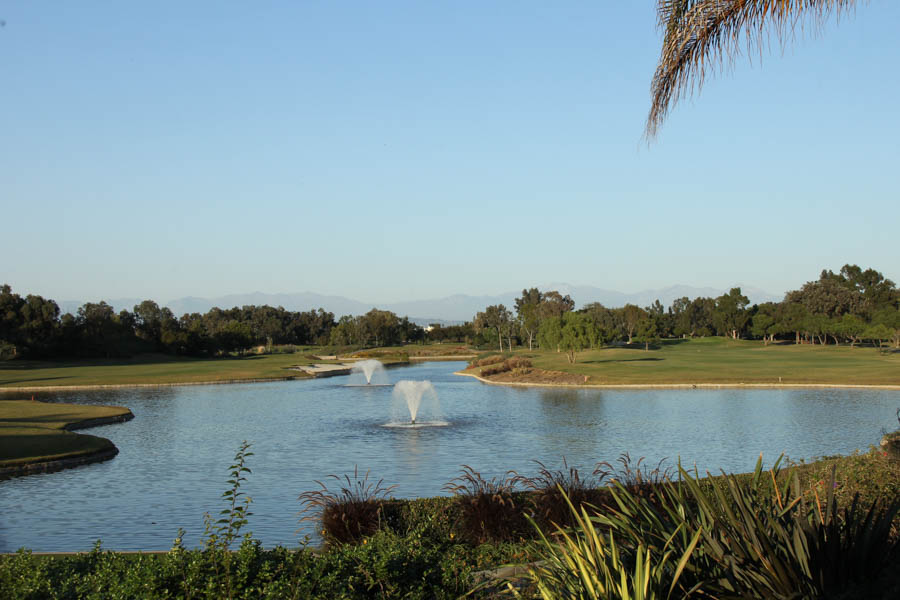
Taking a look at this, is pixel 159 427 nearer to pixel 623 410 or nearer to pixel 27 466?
pixel 27 466

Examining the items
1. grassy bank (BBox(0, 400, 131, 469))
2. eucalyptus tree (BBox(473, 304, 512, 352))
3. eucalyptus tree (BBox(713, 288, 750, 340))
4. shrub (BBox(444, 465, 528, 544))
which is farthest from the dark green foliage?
eucalyptus tree (BBox(713, 288, 750, 340))

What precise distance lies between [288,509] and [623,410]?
22527 millimetres

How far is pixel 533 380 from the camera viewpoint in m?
53.2

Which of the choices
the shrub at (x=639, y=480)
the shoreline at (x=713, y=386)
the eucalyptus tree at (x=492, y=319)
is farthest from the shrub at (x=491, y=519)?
the eucalyptus tree at (x=492, y=319)

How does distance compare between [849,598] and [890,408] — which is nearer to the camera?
[849,598]

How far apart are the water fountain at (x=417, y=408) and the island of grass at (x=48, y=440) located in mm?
11923

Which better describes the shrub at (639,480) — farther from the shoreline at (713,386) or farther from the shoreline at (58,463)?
the shoreline at (713,386)

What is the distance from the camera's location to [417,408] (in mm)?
34594

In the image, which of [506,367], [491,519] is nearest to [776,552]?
[491,519]

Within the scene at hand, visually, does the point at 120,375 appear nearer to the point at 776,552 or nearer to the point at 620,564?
the point at 620,564

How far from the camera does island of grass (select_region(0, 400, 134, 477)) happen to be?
21.5m

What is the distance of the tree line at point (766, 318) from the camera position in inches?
3664

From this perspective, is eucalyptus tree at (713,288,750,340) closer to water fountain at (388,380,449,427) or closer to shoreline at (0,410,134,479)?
water fountain at (388,380,449,427)

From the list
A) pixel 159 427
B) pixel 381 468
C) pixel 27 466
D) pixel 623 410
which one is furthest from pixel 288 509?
pixel 623 410
